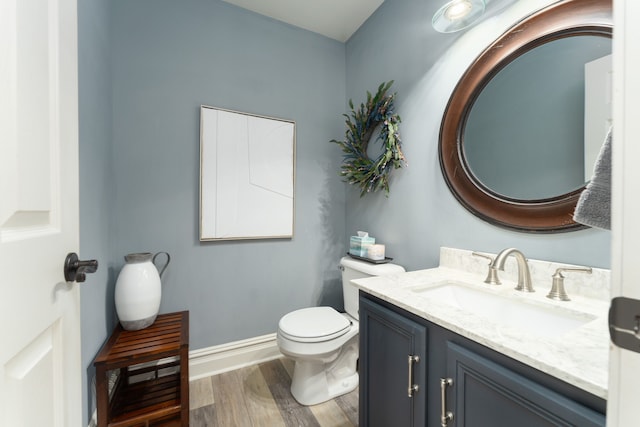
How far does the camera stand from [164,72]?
1.63m

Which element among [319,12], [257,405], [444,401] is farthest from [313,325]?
[319,12]

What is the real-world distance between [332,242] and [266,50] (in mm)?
1599

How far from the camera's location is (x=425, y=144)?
59.2 inches

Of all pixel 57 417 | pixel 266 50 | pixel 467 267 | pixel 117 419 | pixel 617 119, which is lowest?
pixel 117 419

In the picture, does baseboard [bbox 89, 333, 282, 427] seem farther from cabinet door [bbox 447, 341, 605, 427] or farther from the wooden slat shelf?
cabinet door [bbox 447, 341, 605, 427]

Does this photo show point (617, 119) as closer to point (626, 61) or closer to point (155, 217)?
point (626, 61)

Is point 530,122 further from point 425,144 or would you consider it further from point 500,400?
point 500,400

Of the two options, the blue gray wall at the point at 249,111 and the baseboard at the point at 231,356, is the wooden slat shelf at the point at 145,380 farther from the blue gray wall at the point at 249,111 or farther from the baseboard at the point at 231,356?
the baseboard at the point at 231,356

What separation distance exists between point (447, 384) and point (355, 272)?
99 centimetres

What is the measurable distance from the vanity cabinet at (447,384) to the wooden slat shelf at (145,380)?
2.93ft

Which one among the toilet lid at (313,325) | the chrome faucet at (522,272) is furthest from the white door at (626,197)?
the toilet lid at (313,325)

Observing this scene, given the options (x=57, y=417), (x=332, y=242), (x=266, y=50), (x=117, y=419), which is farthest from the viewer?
(x=332, y=242)

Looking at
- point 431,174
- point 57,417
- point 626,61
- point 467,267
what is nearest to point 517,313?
point 467,267

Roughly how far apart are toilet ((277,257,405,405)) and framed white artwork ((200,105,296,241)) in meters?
0.66
